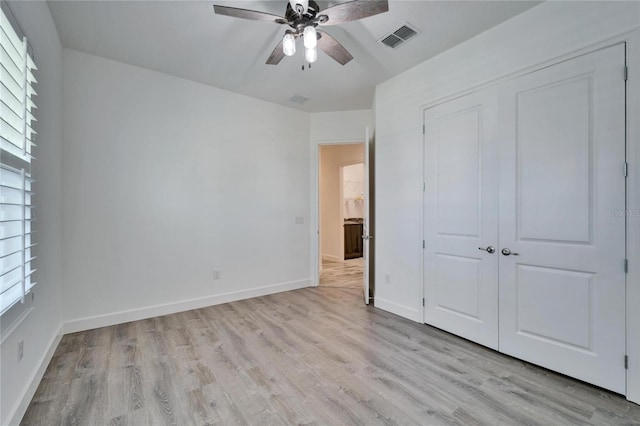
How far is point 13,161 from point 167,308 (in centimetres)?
229

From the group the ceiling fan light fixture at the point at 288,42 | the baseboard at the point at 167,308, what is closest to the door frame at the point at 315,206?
the baseboard at the point at 167,308

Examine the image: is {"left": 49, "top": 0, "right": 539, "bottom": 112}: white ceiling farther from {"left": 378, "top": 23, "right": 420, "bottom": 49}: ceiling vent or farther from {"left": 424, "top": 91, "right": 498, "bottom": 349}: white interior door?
{"left": 424, "top": 91, "right": 498, "bottom": 349}: white interior door

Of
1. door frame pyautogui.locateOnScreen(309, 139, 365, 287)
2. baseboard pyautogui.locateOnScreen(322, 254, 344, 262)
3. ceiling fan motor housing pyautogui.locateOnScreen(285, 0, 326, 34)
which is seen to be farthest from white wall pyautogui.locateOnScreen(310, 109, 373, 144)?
baseboard pyautogui.locateOnScreen(322, 254, 344, 262)

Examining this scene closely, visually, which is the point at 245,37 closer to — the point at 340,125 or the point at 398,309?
the point at 340,125

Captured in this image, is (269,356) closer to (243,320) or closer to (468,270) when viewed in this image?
(243,320)

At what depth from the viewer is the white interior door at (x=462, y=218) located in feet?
8.42

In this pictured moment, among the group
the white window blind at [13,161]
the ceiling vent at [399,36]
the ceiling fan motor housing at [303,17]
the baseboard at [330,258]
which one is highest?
the ceiling vent at [399,36]

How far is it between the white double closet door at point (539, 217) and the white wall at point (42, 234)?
330 centimetres

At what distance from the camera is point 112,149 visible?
10.2 feet

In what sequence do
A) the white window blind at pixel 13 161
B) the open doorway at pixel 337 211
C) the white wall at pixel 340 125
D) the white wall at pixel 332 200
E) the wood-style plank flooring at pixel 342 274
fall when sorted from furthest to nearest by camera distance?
the white wall at pixel 332 200 → the open doorway at pixel 337 211 → the wood-style plank flooring at pixel 342 274 → the white wall at pixel 340 125 → the white window blind at pixel 13 161

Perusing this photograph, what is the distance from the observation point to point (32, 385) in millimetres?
1882

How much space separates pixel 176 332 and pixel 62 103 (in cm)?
259

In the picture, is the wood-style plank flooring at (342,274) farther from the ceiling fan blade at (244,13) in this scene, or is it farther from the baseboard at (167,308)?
the ceiling fan blade at (244,13)

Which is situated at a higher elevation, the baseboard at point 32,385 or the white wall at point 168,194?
the white wall at point 168,194
